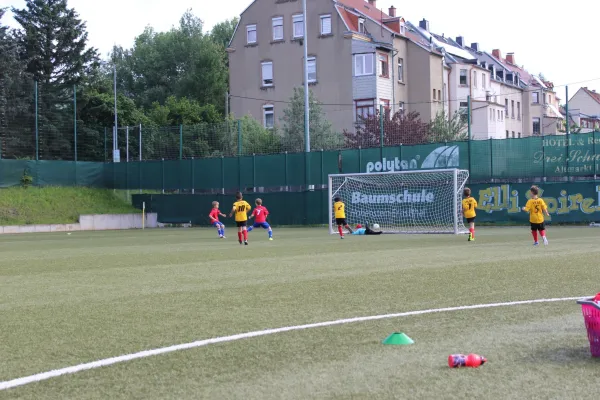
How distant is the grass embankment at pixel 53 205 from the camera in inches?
1491

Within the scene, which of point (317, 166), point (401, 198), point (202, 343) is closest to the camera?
point (202, 343)

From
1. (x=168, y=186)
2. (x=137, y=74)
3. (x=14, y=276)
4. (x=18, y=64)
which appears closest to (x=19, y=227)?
(x=168, y=186)

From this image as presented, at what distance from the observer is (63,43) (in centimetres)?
6303

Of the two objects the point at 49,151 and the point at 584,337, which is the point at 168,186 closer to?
the point at 49,151

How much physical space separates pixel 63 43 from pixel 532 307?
60395mm

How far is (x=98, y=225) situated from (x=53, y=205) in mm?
2511

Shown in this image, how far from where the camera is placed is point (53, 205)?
130 feet

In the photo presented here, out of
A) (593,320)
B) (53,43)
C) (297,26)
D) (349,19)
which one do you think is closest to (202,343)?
(593,320)

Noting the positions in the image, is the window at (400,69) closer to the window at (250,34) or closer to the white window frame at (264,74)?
the white window frame at (264,74)

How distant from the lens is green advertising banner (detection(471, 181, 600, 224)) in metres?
31.2

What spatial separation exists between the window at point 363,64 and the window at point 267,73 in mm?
6949

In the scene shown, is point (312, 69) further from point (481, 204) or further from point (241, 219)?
point (241, 219)

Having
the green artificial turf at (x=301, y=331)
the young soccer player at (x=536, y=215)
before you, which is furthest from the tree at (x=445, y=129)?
the green artificial turf at (x=301, y=331)

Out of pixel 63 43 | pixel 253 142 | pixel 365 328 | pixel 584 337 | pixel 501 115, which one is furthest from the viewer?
pixel 501 115
